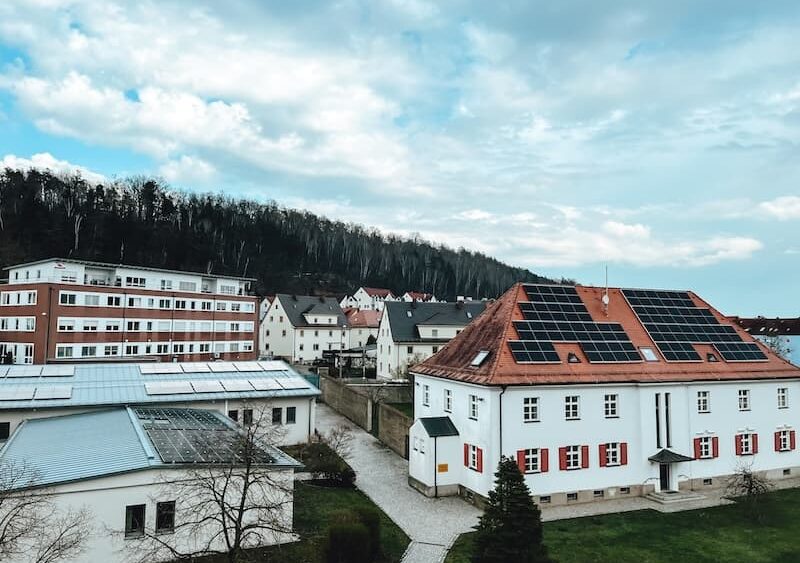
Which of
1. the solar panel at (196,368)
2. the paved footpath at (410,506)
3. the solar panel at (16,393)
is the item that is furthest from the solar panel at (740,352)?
the solar panel at (16,393)

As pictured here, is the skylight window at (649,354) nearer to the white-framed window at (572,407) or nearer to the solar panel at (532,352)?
the solar panel at (532,352)

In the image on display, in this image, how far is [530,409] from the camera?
24.4m

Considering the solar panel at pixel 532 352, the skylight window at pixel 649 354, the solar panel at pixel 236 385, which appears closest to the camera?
the solar panel at pixel 532 352

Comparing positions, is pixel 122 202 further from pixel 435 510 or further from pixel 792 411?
pixel 792 411

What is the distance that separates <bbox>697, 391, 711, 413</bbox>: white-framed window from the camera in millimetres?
27719

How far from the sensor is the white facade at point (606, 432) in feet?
79.2

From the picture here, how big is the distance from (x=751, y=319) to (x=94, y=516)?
294ft

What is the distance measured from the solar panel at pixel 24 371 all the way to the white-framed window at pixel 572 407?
2697cm

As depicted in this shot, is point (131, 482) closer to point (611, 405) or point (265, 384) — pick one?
point (265, 384)

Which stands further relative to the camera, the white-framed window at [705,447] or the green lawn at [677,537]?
the white-framed window at [705,447]

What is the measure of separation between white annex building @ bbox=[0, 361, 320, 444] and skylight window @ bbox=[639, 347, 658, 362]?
1781 cm

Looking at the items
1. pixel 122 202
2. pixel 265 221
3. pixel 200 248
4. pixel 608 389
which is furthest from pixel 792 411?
pixel 265 221

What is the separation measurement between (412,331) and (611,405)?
34.2 m

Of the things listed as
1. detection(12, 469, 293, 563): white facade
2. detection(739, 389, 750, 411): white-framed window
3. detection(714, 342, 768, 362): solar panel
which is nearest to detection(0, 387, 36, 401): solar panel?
detection(12, 469, 293, 563): white facade
